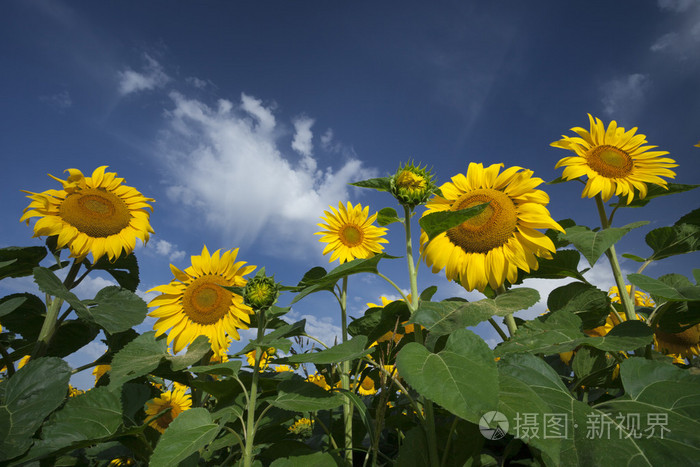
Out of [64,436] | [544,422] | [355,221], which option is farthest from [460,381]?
[355,221]

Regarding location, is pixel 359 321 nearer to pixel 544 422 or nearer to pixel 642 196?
pixel 544 422

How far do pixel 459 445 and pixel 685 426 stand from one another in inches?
34.0

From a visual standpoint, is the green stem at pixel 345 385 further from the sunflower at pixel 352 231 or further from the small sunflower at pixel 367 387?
the small sunflower at pixel 367 387

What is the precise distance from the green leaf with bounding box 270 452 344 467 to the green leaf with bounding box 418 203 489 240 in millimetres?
1058

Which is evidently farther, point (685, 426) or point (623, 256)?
point (623, 256)

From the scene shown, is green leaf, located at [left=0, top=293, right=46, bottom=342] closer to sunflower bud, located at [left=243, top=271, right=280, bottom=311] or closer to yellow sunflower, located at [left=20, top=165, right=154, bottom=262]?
yellow sunflower, located at [left=20, top=165, right=154, bottom=262]

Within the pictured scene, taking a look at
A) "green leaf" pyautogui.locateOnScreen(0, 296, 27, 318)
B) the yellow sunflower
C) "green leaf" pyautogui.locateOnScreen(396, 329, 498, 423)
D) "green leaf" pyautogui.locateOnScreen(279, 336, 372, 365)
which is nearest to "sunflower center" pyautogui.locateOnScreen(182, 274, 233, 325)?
the yellow sunflower

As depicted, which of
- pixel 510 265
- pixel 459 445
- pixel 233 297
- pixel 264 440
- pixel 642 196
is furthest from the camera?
pixel 233 297

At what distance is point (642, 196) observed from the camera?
255 centimetres

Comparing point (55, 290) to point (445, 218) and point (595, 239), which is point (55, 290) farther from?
point (595, 239)

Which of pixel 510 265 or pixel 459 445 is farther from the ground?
pixel 510 265

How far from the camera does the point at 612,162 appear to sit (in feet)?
8.73

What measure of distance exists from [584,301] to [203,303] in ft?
7.93

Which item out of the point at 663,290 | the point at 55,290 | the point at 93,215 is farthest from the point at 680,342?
the point at 93,215
